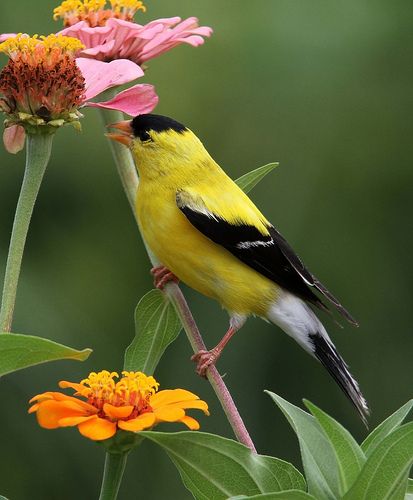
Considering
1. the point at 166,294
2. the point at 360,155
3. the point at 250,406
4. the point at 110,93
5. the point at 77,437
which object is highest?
the point at 110,93

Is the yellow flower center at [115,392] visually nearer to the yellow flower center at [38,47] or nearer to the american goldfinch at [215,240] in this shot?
the yellow flower center at [38,47]

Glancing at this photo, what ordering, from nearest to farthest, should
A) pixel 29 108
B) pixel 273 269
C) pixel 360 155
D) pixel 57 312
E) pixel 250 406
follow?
pixel 29 108
pixel 273 269
pixel 250 406
pixel 57 312
pixel 360 155

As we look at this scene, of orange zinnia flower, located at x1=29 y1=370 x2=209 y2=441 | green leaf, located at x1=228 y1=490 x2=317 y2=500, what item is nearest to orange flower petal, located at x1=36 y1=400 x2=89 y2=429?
orange zinnia flower, located at x1=29 y1=370 x2=209 y2=441

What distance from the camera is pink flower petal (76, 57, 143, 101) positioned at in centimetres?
85

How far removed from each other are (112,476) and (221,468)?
0.10 metres

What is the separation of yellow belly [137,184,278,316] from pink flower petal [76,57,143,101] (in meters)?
0.37

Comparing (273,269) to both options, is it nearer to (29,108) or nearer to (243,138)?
(29,108)

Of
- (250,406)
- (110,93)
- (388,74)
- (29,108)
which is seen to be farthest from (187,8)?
(29,108)

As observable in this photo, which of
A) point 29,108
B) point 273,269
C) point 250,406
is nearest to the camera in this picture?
point 29,108

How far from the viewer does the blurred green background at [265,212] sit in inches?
81.8

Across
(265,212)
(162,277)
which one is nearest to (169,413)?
(162,277)

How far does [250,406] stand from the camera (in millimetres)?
1979

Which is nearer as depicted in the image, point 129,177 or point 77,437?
point 129,177

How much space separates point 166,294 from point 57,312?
47.7 inches
